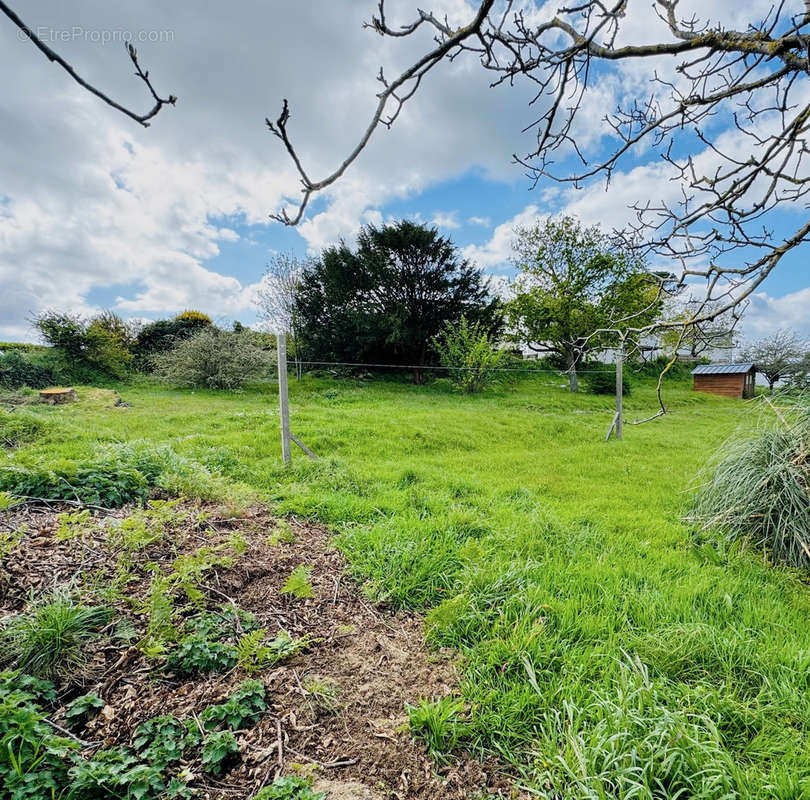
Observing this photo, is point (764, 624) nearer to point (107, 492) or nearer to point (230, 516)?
point (230, 516)

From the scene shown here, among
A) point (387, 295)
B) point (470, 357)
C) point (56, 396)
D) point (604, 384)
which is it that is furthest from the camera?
point (604, 384)

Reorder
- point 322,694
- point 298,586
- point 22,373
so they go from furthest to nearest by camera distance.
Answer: point 22,373
point 298,586
point 322,694

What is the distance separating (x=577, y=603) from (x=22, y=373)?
50.8 ft

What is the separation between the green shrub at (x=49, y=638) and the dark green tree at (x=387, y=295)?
1492 centimetres

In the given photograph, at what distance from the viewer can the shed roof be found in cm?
1927

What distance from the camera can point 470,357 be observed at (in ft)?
48.7

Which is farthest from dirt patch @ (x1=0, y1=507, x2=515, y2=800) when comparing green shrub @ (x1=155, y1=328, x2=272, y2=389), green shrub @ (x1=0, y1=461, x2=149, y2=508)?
green shrub @ (x1=155, y1=328, x2=272, y2=389)

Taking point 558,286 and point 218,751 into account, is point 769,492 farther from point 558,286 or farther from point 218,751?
point 558,286

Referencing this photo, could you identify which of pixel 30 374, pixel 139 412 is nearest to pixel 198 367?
pixel 30 374

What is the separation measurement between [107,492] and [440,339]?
15.4m

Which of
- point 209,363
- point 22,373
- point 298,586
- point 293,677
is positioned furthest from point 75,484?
point 22,373

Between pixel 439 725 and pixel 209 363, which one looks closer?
pixel 439 725

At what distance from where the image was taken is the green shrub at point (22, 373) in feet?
36.5

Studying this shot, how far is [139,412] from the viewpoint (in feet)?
28.0
